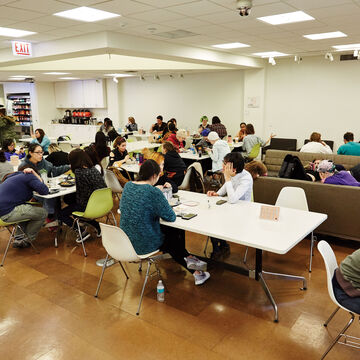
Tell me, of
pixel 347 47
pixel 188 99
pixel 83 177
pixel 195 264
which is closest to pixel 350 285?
pixel 195 264

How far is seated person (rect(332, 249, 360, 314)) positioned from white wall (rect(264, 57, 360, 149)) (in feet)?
24.6

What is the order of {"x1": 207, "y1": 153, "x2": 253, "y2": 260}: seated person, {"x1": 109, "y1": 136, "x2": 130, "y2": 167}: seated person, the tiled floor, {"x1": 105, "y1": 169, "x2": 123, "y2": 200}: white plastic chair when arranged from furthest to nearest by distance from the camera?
{"x1": 109, "y1": 136, "x2": 130, "y2": 167}: seated person < {"x1": 105, "y1": 169, "x2": 123, "y2": 200}: white plastic chair < {"x1": 207, "y1": 153, "x2": 253, "y2": 260}: seated person < the tiled floor

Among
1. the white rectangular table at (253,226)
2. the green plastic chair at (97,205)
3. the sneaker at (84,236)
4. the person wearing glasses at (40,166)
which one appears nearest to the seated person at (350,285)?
the white rectangular table at (253,226)

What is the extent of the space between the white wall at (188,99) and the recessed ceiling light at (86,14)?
21.8 ft

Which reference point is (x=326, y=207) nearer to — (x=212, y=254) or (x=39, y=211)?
(x=212, y=254)

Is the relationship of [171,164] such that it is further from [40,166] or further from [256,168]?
[40,166]

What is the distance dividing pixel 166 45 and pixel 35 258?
14.2ft

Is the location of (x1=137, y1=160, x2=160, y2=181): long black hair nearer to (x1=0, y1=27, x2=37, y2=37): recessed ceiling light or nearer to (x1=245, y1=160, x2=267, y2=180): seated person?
(x1=245, y1=160, x2=267, y2=180): seated person

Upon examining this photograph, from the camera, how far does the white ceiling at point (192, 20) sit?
13.1 ft

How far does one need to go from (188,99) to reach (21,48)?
6.52 metres

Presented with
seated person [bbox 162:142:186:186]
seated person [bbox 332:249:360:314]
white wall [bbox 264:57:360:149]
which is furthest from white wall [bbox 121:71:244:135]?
seated person [bbox 332:249:360:314]

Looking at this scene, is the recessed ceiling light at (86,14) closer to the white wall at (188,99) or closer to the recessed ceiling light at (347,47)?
the recessed ceiling light at (347,47)

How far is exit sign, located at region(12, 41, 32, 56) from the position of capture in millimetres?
6047

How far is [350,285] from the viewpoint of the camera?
2316 millimetres
